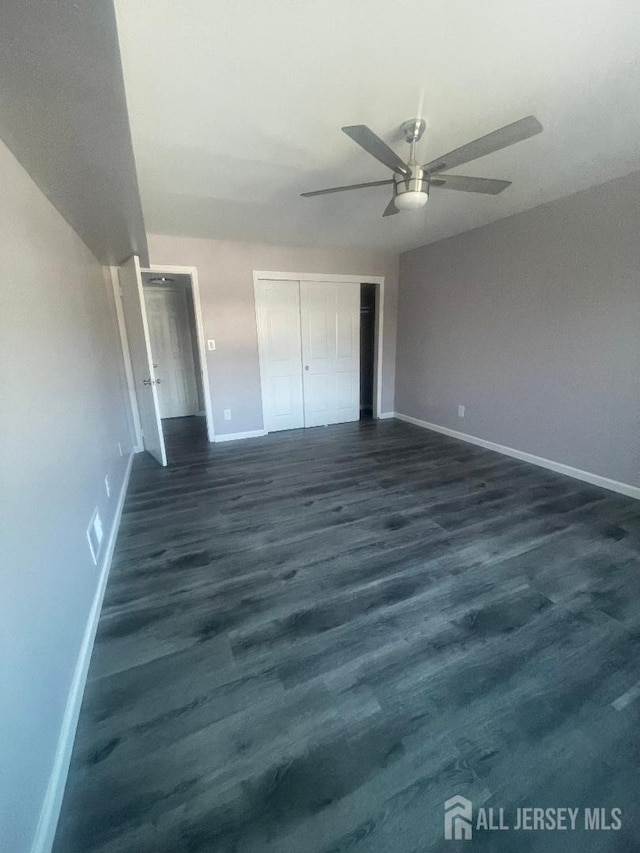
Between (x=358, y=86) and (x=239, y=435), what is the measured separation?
12.2 ft

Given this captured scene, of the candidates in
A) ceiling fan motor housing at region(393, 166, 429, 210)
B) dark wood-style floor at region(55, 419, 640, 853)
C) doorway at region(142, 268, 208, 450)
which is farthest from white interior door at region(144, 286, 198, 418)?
ceiling fan motor housing at region(393, 166, 429, 210)

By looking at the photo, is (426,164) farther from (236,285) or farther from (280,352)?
(280,352)

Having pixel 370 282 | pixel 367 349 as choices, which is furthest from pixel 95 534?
pixel 367 349

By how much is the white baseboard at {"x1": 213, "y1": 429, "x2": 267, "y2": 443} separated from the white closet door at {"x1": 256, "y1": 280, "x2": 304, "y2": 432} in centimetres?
12

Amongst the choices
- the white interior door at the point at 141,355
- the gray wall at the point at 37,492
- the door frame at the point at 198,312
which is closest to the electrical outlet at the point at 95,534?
the gray wall at the point at 37,492

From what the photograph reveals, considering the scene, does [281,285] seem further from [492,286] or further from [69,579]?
[69,579]

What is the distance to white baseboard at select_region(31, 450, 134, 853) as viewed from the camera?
0.96 metres

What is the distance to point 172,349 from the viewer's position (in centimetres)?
582

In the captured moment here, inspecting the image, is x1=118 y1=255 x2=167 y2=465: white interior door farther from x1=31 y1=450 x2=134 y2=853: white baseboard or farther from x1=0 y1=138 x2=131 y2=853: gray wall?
x1=31 y1=450 x2=134 y2=853: white baseboard

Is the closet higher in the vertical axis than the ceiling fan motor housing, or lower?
lower

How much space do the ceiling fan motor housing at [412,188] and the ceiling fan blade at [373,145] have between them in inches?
1.8

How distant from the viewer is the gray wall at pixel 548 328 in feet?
9.11

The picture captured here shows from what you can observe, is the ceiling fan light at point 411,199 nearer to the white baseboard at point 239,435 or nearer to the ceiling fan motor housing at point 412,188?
the ceiling fan motor housing at point 412,188

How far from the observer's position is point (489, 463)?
3633 millimetres
